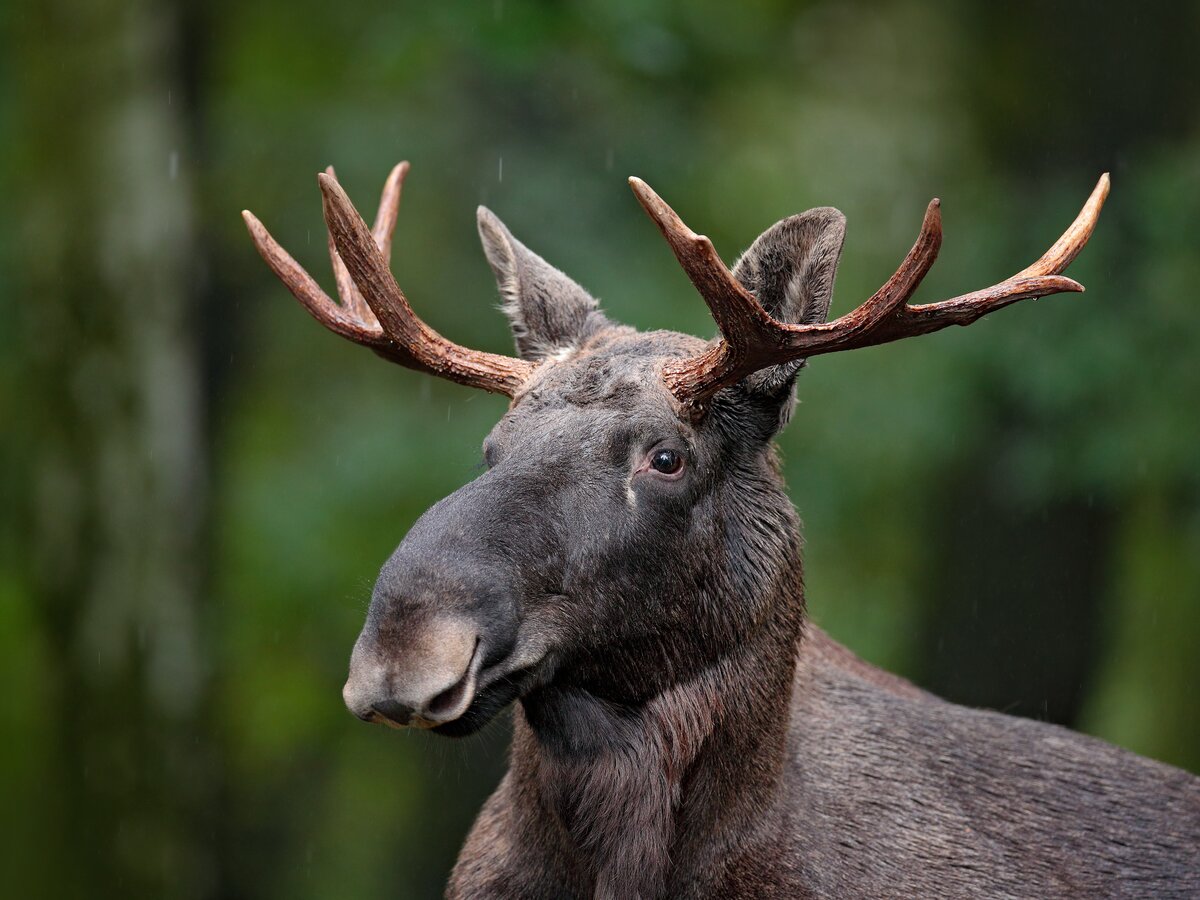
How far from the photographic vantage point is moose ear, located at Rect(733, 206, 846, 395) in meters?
4.19

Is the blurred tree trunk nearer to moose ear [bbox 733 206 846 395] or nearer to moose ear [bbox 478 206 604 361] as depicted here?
moose ear [bbox 478 206 604 361]

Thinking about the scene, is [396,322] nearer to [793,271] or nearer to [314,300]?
[314,300]

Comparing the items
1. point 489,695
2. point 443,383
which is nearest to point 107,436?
point 443,383

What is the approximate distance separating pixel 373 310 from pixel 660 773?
58.2 inches

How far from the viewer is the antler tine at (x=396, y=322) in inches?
165

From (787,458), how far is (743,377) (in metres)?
6.94

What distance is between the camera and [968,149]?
412 inches

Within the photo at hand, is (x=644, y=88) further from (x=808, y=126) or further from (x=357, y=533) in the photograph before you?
(x=357, y=533)

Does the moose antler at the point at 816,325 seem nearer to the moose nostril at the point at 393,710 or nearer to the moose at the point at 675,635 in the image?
the moose at the point at 675,635

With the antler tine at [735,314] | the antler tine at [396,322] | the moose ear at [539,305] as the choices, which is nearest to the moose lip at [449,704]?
the antler tine at [735,314]

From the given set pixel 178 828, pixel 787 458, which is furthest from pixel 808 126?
pixel 178 828

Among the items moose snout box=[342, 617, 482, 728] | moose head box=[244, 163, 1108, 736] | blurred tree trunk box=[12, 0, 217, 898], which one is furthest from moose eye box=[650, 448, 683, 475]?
blurred tree trunk box=[12, 0, 217, 898]

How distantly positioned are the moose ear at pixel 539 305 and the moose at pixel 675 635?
0.11 meters

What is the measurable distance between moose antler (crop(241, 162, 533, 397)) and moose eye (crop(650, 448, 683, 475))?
1.94 ft
